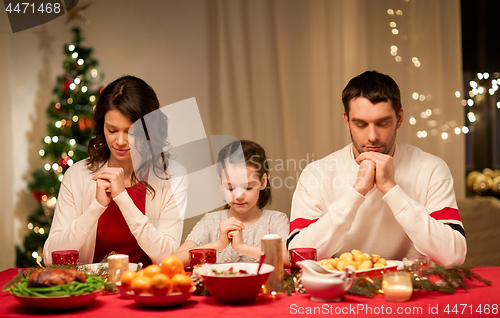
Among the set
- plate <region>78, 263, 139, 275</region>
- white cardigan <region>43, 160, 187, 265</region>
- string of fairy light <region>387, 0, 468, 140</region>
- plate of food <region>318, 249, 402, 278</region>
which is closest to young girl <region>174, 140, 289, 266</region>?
white cardigan <region>43, 160, 187, 265</region>

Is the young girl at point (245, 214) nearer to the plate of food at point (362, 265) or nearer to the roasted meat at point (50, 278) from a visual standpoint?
the plate of food at point (362, 265)

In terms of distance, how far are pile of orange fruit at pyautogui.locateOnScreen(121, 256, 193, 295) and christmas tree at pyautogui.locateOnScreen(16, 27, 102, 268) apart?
2.87 m

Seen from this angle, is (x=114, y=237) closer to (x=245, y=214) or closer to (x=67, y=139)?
(x=245, y=214)

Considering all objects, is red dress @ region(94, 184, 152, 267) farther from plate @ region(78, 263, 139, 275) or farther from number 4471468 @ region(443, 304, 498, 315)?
number 4471468 @ region(443, 304, 498, 315)

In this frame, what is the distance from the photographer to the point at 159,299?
115cm

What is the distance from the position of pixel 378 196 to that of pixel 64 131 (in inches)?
116

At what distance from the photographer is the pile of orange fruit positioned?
45.4 inches

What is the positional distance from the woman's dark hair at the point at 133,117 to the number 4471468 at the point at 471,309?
1465mm

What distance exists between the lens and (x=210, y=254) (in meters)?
1.43

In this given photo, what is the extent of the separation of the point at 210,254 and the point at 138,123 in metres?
0.88

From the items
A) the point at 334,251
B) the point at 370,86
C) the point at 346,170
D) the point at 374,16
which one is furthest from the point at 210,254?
the point at 374,16

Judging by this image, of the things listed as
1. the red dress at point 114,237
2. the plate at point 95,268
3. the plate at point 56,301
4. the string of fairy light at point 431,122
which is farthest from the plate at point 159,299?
the string of fairy light at point 431,122

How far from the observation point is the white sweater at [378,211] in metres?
1.62

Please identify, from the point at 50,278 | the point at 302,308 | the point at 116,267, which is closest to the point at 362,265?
the point at 302,308
